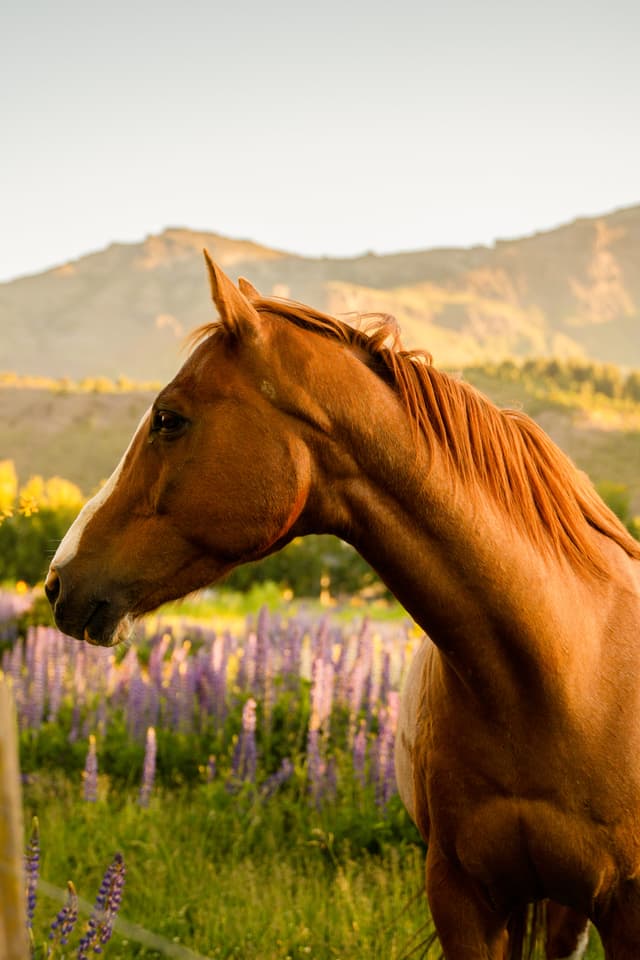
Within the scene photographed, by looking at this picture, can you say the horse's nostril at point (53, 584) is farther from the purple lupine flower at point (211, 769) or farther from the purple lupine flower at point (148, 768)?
the purple lupine flower at point (211, 769)

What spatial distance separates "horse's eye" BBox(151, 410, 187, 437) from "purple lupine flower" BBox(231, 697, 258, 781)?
2.45m

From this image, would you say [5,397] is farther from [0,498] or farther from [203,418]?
[203,418]

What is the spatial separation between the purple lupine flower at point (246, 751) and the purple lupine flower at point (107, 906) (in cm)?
187

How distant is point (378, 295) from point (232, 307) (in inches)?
3389

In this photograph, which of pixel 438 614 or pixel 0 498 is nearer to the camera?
pixel 438 614

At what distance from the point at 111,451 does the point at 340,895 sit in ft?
68.8

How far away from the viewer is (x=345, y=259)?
105625 millimetres

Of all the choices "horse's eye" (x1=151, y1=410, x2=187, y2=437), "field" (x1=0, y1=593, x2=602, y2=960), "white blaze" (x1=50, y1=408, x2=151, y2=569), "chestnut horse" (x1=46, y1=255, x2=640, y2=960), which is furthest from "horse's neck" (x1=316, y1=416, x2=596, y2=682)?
"field" (x1=0, y1=593, x2=602, y2=960)

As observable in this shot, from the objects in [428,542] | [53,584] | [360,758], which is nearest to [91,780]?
[360,758]

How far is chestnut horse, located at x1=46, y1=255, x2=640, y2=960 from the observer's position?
1.99 m

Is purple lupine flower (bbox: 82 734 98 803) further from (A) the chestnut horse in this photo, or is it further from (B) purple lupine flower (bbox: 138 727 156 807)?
(A) the chestnut horse

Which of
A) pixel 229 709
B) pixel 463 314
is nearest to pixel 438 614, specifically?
pixel 229 709

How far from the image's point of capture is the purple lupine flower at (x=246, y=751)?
431 cm

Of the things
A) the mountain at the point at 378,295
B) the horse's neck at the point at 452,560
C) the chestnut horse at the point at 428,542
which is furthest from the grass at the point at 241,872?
the mountain at the point at 378,295
